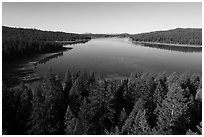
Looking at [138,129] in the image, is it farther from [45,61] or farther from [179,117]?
[45,61]

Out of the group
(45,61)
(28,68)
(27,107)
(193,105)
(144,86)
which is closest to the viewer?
(27,107)

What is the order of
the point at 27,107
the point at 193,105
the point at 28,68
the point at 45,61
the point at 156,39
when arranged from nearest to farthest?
1. the point at 27,107
2. the point at 193,105
3. the point at 28,68
4. the point at 45,61
5. the point at 156,39

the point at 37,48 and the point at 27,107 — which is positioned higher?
the point at 37,48

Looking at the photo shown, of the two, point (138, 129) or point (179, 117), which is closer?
point (138, 129)

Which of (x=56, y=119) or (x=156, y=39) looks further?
(x=156, y=39)

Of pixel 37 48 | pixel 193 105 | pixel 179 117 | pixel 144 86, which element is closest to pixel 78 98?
pixel 144 86

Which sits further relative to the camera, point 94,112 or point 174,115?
point 94,112

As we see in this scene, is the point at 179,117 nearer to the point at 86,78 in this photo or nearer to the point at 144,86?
the point at 144,86

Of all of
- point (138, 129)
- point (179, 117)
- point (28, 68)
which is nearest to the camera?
point (138, 129)

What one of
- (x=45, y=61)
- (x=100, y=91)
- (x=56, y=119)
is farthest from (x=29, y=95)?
(x=45, y=61)
